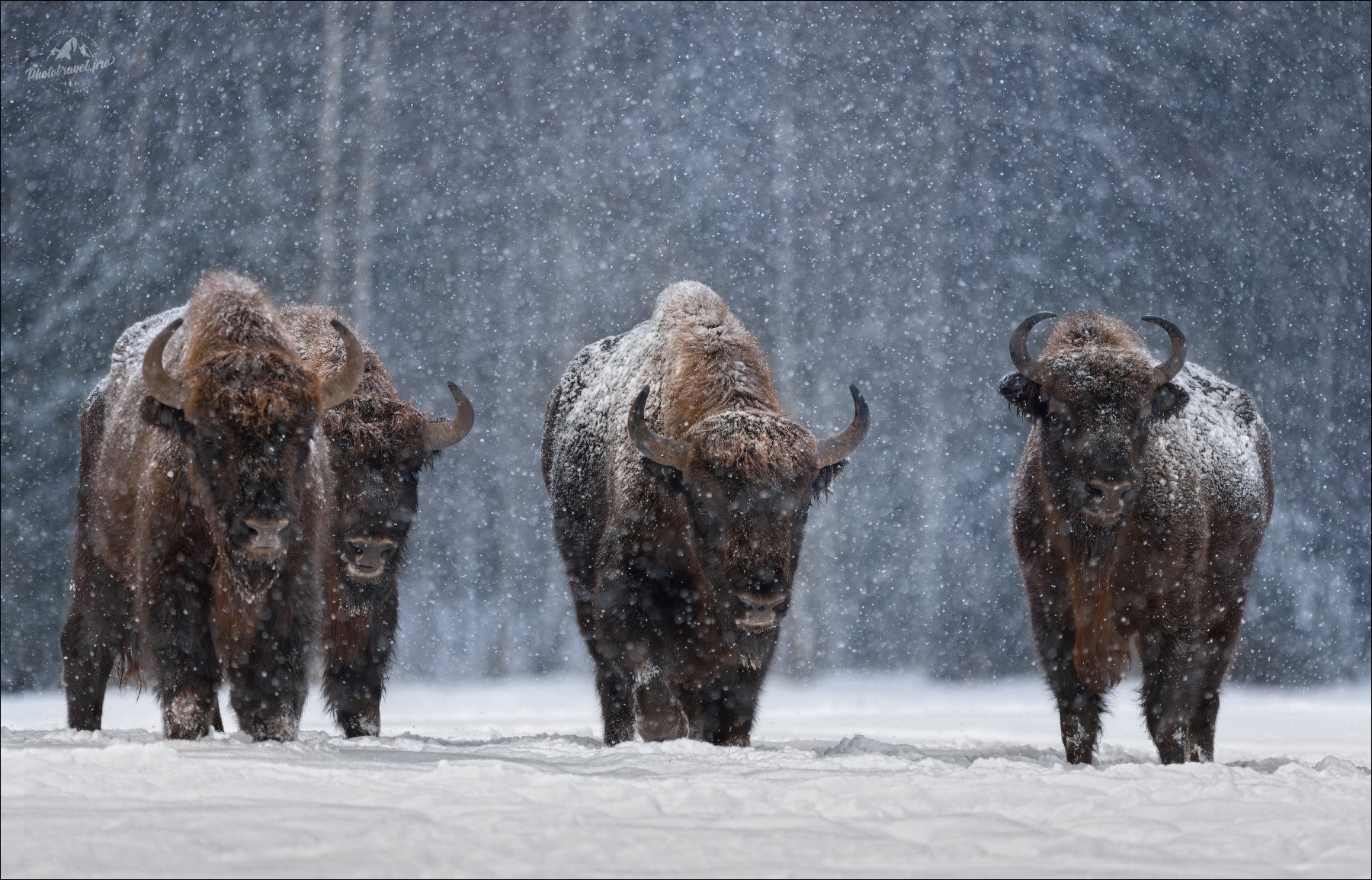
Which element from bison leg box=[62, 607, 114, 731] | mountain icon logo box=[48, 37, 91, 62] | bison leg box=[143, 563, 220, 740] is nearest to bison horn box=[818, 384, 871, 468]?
bison leg box=[143, 563, 220, 740]

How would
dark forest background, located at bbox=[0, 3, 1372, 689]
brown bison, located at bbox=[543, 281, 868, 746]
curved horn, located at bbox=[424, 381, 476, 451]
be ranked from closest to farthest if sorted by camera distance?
brown bison, located at bbox=[543, 281, 868, 746], curved horn, located at bbox=[424, 381, 476, 451], dark forest background, located at bbox=[0, 3, 1372, 689]

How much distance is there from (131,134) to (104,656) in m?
12.1

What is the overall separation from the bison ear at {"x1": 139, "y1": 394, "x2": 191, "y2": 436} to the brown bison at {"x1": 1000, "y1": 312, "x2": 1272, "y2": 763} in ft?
11.2

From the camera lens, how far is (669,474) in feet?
21.2

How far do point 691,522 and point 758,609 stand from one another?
676 millimetres

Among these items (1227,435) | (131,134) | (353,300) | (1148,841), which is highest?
(131,134)

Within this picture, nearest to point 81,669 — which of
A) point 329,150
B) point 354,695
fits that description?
point 354,695

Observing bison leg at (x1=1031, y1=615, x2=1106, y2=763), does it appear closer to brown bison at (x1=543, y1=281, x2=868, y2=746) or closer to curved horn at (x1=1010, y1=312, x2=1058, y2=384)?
curved horn at (x1=1010, y1=312, x2=1058, y2=384)

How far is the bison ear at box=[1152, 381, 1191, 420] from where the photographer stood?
6.78 meters

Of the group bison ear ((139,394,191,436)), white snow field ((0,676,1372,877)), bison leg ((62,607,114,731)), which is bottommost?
white snow field ((0,676,1372,877))

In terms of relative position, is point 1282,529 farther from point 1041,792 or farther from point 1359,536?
point 1041,792

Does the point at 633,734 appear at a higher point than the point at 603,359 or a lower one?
lower

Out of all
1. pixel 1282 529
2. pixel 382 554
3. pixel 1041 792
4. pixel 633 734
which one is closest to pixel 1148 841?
pixel 1041 792

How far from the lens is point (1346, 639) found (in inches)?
622
